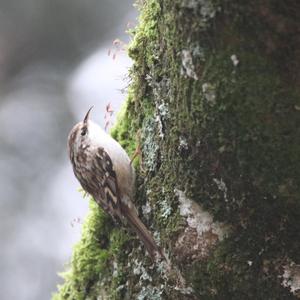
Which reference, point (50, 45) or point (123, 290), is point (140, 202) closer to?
point (123, 290)

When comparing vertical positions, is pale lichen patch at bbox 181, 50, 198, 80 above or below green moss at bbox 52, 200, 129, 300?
below

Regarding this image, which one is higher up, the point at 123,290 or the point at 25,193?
the point at 25,193

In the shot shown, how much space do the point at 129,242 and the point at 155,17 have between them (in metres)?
0.68

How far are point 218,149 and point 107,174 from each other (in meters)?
0.79

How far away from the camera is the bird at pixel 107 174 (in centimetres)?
194

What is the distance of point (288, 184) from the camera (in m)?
1.56

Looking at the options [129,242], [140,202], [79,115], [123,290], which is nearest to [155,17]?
[140,202]

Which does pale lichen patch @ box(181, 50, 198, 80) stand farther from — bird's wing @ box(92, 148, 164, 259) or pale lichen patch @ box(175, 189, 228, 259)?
bird's wing @ box(92, 148, 164, 259)

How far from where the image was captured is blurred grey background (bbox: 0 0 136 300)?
4.44 metres

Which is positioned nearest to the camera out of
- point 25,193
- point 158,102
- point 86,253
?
point 158,102

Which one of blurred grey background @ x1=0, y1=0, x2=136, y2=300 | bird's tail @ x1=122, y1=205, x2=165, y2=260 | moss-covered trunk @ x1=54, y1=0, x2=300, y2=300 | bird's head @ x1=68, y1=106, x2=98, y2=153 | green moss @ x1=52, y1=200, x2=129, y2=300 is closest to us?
moss-covered trunk @ x1=54, y1=0, x2=300, y2=300

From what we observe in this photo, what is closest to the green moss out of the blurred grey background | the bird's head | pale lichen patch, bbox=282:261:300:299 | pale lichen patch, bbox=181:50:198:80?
the bird's head

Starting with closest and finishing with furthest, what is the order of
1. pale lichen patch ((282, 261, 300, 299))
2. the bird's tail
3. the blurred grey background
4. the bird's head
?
pale lichen patch ((282, 261, 300, 299)), the bird's tail, the bird's head, the blurred grey background

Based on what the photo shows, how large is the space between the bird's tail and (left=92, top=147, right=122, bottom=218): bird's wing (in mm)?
114
